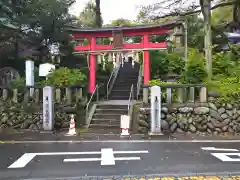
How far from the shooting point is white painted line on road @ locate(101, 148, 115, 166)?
7.60 m

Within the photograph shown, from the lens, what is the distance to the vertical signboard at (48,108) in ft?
40.3

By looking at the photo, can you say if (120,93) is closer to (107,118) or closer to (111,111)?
(111,111)

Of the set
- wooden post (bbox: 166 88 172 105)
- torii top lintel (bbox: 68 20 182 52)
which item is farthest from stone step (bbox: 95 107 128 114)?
torii top lintel (bbox: 68 20 182 52)

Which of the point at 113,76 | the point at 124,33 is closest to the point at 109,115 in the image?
the point at 124,33

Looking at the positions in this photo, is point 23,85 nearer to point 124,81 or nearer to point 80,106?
point 80,106

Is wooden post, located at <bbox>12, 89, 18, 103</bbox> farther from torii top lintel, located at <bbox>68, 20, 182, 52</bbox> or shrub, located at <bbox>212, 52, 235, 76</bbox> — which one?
shrub, located at <bbox>212, 52, 235, 76</bbox>

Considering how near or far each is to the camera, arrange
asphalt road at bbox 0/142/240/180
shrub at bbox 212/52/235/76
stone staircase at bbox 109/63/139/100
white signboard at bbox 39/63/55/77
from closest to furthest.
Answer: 1. asphalt road at bbox 0/142/240/180
2. shrub at bbox 212/52/235/76
3. white signboard at bbox 39/63/55/77
4. stone staircase at bbox 109/63/139/100

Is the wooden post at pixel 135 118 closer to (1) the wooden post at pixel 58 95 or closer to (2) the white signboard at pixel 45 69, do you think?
(1) the wooden post at pixel 58 95

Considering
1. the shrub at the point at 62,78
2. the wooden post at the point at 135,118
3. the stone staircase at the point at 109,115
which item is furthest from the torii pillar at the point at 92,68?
the wooden post at the point at 135,118

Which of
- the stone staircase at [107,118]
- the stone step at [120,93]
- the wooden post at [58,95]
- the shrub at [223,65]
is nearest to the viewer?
the stone staircase at [107,118]

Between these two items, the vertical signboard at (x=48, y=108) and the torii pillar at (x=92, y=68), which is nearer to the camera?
the vertical signboard at (x=48, y=108)

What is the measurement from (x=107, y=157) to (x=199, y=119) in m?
5.51

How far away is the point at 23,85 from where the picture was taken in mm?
14203

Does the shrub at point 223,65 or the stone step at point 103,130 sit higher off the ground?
the shrub at point 223,65
